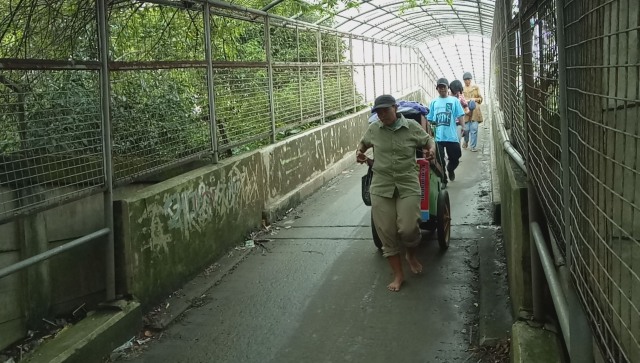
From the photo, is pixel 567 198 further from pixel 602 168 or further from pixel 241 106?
pixel 241 106

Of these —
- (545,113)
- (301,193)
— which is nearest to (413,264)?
(545,113)

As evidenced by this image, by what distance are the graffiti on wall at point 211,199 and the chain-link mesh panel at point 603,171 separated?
392 cm

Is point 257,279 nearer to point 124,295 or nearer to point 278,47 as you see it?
point 124,295

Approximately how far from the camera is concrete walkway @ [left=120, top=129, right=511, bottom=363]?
14.6 feet

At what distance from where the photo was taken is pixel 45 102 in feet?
14.5

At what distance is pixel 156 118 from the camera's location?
5871 mm

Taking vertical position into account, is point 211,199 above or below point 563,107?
below

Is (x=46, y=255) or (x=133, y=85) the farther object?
(x=133, y=85)

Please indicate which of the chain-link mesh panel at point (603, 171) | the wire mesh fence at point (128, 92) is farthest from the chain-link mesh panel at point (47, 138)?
the chain-link mesh panel at point (603, 171)

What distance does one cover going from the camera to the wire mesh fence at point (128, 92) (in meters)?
4.29

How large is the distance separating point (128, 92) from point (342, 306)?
263cm

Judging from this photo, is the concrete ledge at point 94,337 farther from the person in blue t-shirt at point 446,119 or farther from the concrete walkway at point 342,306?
the person in blue t-shirt at point 446,119

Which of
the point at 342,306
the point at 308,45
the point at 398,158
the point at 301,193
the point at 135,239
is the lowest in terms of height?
the point at 342,306

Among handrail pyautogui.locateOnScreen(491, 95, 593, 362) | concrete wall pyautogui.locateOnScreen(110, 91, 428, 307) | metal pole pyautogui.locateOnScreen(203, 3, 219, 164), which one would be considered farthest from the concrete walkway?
handrail pyautogui.locateOnScreen(491, 95, 593, 362)
